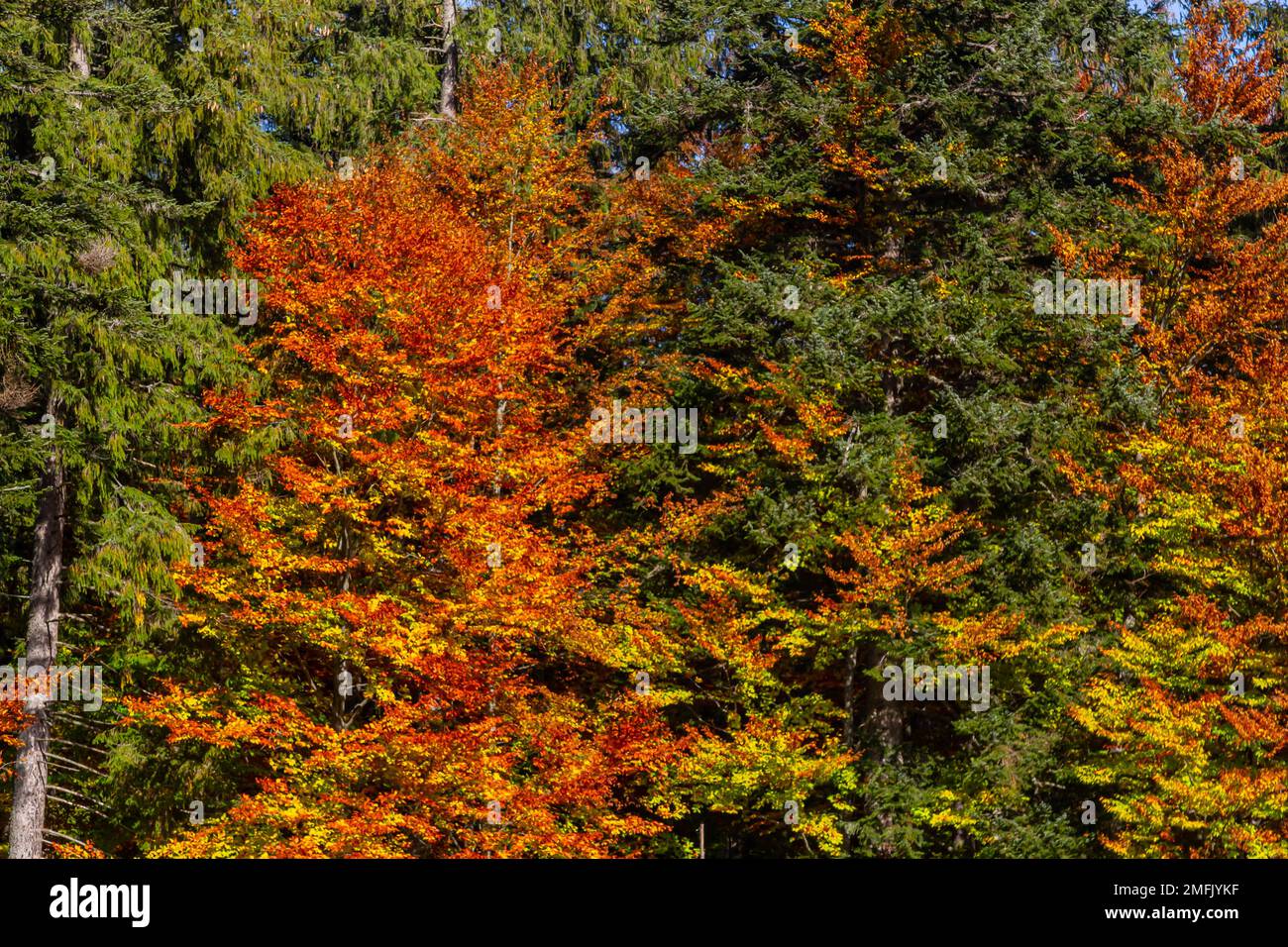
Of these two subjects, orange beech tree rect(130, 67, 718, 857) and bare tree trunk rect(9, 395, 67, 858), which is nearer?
bare tree trunk rect(9, 395, 67, 858)

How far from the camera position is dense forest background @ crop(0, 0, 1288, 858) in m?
19.6

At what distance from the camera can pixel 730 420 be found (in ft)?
76.9

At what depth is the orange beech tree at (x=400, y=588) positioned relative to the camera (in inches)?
805

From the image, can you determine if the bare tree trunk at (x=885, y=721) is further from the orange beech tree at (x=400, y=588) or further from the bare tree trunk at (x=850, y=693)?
the orange beech tree at (x=400, y=588)

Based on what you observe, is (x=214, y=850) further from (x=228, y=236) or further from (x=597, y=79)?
(x=597, y=79)

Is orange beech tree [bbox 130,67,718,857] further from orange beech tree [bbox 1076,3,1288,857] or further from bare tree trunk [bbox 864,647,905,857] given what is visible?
orange beech tree [bbox 1076,3,1288,857]

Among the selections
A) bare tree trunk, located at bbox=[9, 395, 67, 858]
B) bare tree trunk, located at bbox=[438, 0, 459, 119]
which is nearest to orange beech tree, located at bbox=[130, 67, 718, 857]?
bare tree trunk, located at bbox=[9, 395, 67, 858]

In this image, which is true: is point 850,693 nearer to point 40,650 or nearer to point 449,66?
point 40,650

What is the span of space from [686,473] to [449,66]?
46.8 ft

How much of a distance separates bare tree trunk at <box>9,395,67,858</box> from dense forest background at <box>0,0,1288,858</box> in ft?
0.23

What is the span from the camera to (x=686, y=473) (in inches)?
933

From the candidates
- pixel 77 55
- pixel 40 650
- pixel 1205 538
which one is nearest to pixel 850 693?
pixel 1205 538

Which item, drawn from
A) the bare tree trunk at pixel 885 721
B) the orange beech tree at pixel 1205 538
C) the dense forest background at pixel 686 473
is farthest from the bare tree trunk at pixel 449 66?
the bare tree trunk at pixel 885 721

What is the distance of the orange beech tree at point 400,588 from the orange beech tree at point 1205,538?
6.80 m
